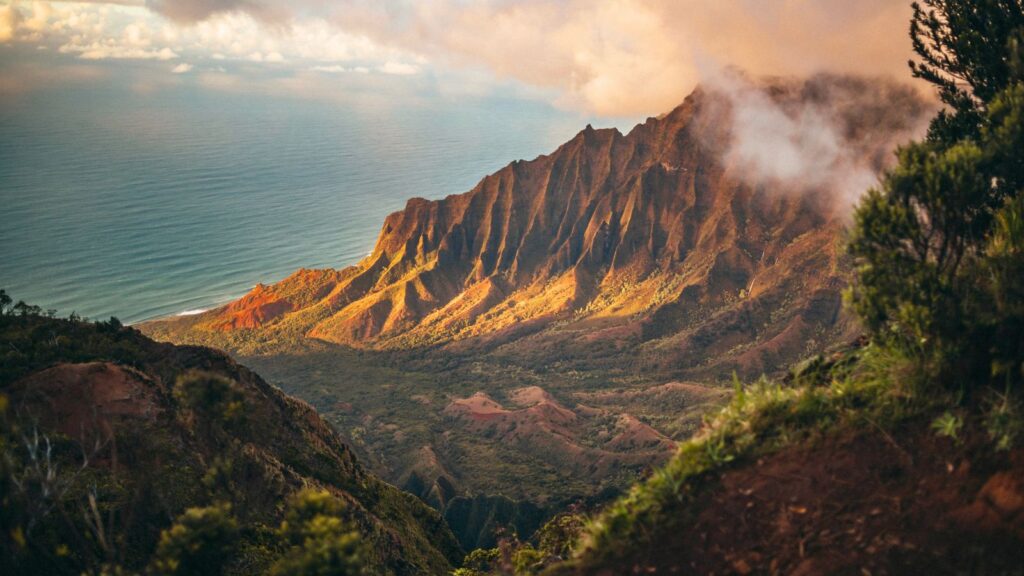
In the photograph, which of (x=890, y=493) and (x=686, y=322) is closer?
(x=890, y=493)

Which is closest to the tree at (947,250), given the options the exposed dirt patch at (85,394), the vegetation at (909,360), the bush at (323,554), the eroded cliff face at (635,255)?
the vegetation at (909,360)

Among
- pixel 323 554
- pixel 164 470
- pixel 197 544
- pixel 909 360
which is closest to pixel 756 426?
pixel 909 360

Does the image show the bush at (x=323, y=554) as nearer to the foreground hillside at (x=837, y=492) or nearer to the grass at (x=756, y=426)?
the foreground hillside at (x=837, y=492)

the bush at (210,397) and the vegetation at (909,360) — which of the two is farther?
the bush at (210,397)

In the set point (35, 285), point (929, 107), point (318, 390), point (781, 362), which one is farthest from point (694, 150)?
point (35, 285)

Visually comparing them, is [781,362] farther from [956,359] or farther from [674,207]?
[956,359]

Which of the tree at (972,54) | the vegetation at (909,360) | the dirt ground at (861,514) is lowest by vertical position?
the dirt ground at (861,514)

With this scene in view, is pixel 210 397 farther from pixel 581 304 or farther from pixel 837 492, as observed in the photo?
pixel 581 304
